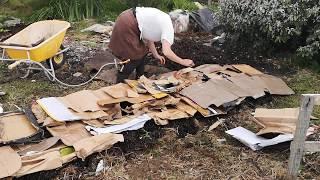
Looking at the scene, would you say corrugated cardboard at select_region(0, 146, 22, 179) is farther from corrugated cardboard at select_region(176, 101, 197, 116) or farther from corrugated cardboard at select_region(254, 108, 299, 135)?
corrugated cardboard at select_region(254, 108, 299, 135)

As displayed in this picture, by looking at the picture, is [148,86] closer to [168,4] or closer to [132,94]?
[132,94]

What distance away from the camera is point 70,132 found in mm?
4098

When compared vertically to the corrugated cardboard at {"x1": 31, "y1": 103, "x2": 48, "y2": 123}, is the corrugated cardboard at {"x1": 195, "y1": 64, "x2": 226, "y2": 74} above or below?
above

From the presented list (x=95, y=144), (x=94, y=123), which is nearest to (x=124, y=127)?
(x=94, y=123)

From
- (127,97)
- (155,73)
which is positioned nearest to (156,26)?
(127,97)

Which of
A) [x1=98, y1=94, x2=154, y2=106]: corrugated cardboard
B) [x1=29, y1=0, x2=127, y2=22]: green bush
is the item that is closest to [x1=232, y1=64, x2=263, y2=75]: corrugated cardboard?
[x1=98, y1=94, x2=154, y2=106]: corrugated cardboard

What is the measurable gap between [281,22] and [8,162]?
4.26 metres

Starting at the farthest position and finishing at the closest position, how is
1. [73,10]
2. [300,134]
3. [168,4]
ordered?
[168,4] → [73,10] → [300,134]

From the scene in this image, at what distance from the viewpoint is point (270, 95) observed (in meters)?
5.26

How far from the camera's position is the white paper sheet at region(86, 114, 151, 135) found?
4.12 meters

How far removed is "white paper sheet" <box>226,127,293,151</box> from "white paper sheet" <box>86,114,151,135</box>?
89 cm

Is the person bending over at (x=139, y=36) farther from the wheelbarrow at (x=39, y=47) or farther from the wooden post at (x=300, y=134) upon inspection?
the wooden post at (x=300, y=134)

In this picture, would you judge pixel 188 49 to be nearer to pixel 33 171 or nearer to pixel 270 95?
pixel 270 95

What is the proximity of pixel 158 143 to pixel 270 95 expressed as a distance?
177 cm
